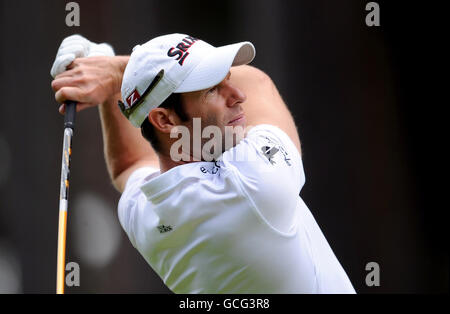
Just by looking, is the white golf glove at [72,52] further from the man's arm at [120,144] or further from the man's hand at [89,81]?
the man's arm at [120,144]

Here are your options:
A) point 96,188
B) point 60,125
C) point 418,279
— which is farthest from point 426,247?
point 60,125

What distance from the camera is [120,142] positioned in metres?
1.86

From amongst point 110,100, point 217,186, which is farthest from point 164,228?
point 110,100

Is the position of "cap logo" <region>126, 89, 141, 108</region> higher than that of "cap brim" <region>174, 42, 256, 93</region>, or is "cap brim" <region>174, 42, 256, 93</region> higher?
"cap brim" <region>174, 42, 256, 93</region>

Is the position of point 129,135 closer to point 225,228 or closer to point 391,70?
point 225,228

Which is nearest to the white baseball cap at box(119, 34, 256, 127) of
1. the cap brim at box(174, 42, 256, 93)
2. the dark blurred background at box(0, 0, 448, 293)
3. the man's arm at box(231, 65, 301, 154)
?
the cap brim at box(174, 42, 256, 93)

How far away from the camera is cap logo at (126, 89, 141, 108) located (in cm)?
150

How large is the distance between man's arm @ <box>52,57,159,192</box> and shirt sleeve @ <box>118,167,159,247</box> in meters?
0.05

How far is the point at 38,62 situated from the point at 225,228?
1822mm

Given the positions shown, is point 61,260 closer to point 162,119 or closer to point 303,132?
point 162,119

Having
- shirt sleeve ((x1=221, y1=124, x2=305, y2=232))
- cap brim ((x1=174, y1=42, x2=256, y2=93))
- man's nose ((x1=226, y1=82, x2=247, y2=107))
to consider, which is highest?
cap brim ((x1=174, y1=42, x2=256, y2=93))

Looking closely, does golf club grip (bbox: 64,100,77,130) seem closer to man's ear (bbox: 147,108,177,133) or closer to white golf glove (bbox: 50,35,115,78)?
white golf glove (bbox: 50,35,115,78)

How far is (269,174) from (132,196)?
16.5 inches

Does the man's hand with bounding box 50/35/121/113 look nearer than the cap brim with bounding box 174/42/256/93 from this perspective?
No
